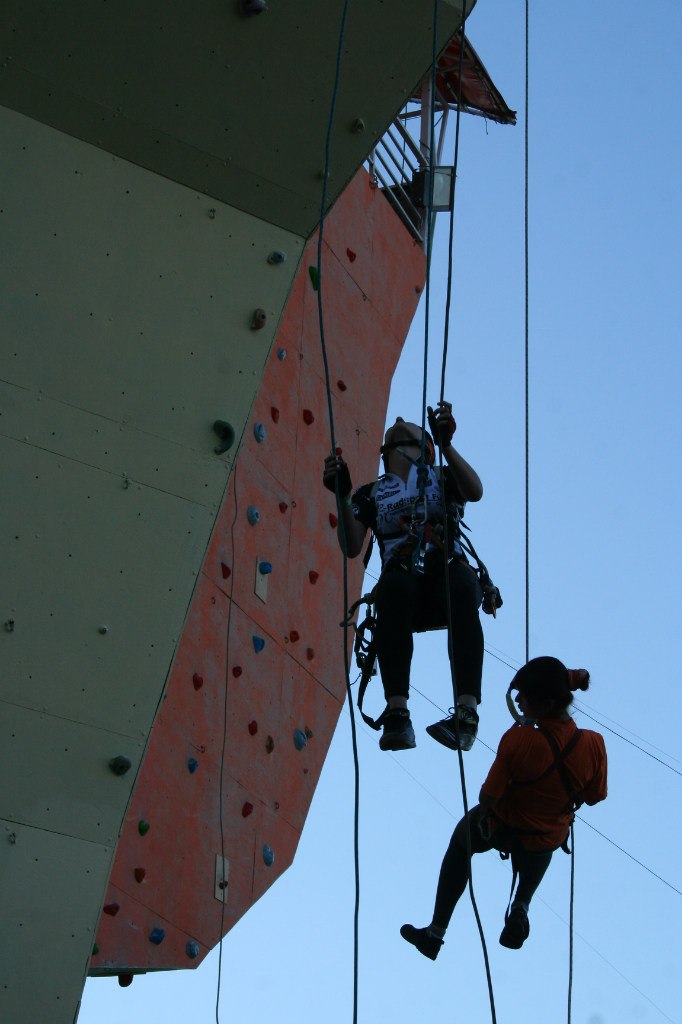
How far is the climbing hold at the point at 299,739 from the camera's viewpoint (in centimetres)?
722

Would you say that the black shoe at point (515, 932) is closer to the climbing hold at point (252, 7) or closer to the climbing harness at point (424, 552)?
the climbing harness at point (424, 552)

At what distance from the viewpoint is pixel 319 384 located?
8016mm

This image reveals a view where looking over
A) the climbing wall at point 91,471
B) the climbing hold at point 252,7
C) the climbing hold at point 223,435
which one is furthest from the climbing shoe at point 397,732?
the climbing hold at point 252,7

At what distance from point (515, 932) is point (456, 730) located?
0.74m

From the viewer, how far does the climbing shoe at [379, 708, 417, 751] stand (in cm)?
462

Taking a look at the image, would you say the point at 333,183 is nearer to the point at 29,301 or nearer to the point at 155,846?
the point at 29,301

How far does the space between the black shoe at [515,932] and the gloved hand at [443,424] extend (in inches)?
60.7

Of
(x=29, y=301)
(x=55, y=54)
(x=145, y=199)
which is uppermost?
(x=55, y=54)

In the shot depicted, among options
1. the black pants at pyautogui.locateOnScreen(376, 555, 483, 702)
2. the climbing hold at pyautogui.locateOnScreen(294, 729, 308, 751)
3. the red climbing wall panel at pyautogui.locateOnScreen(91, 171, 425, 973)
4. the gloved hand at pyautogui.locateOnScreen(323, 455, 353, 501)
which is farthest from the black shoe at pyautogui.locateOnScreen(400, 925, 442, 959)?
the climbing hold at pyautogui.locateOnScreen(294, 729, 308, 751)

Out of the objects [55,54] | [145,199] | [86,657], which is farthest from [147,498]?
[55,54]

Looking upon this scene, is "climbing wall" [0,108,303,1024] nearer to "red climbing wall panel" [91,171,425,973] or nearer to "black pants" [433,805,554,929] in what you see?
"black pants" [433,805,554,929]

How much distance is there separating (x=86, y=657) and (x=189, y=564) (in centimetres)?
46

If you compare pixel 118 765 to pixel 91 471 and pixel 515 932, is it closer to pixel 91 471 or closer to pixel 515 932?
pixel 91 471

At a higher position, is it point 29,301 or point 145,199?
point 145,199
